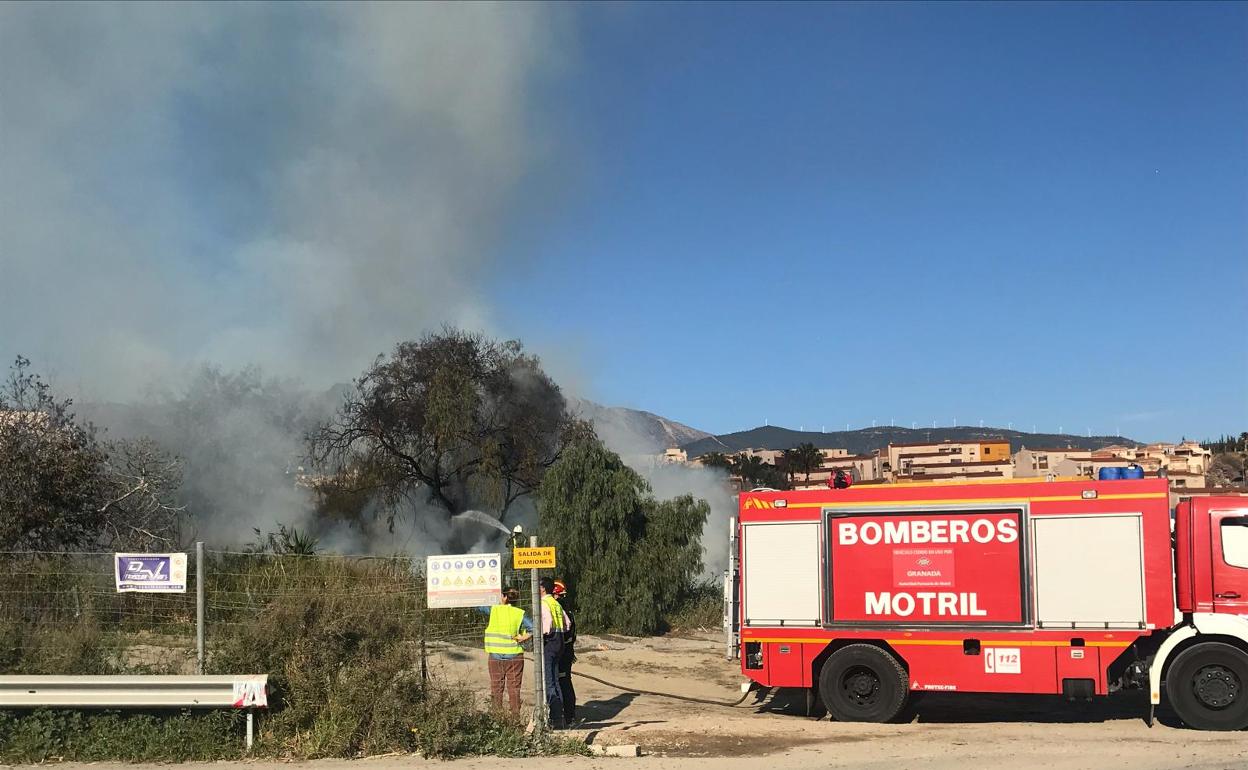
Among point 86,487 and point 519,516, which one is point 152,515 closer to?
point 86,487

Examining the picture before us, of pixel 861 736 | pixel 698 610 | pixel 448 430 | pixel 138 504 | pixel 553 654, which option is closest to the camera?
pixel 861 736

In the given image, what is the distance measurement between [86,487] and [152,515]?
12.9 ft

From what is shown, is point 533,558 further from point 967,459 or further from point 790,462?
point 967,459

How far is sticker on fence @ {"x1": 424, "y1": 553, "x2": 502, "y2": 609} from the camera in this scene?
10.9 metres

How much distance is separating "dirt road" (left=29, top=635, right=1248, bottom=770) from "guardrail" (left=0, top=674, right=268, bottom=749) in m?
0.64

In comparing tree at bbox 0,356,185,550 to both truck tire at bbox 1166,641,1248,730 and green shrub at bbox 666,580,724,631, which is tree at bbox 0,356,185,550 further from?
truck tire at bbox 1166,641,1248,730

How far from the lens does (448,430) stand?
32.1 metres

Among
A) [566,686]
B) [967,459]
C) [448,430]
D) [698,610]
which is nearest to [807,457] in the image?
[967,459]

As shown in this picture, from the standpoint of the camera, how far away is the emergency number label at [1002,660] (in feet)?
36.6

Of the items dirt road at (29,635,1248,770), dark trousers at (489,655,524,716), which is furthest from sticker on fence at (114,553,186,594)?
dark trousers at (489,655,524,716)

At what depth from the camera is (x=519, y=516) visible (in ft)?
116

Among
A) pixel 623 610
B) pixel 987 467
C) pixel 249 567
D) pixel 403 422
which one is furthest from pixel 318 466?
pixel 987 467

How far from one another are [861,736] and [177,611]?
8.02m

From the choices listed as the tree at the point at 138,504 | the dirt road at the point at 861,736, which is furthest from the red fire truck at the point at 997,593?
the tree at the point at 138,504
